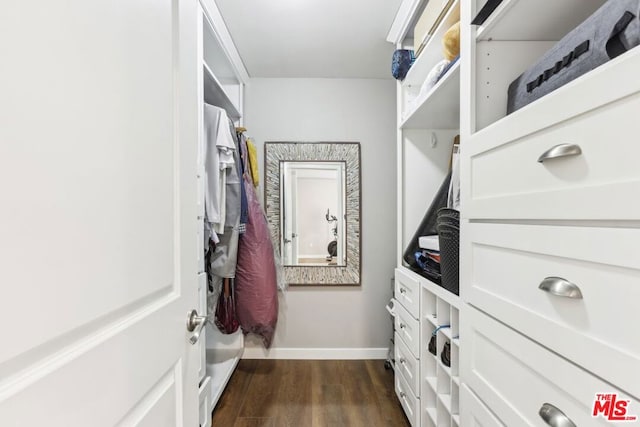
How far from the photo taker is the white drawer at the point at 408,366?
1506 mm

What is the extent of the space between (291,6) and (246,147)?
3.07 ft

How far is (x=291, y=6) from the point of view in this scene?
168 centimetres

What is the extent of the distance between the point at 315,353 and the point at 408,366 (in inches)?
40.7

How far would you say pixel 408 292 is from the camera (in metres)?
1.68

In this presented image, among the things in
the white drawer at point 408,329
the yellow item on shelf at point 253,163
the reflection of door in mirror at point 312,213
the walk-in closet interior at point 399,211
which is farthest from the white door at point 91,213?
the reflection of door in mirror at point 312,213

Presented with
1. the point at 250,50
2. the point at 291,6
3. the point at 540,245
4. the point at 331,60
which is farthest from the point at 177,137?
the point at 331,60

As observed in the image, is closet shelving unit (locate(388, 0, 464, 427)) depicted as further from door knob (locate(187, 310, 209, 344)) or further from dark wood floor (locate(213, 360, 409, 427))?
door knob (locate(187, 310, 209, 344))

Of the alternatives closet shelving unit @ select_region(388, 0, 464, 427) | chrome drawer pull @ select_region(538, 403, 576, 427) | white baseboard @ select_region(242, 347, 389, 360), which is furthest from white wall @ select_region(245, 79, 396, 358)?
chrome drawer pull @ select_region(538, 403, 576, 427)

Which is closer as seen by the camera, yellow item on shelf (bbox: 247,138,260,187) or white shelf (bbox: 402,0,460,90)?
white shelf (bbox: 402,0,460,90)

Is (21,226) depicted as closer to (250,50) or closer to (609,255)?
(609,255)

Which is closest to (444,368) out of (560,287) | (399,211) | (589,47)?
(560,287)

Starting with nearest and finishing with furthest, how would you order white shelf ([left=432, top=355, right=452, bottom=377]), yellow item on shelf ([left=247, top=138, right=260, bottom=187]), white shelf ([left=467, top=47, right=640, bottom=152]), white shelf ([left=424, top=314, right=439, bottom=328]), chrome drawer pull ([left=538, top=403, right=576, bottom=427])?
white shelf ([left=467, top=47, right=640, bottom=152]), chrome drawer pull ([left=538, top=403, right=576, bottom=427]), white shelf ([left=432, top=355, right=452, bottom=377]), white shelf ([left=424, top=314, right=439, bottom=328]), yellow item on shelf ([left=247, top=138, right=260, bottom=187])

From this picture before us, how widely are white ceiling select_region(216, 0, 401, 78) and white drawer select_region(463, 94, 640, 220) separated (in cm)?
131

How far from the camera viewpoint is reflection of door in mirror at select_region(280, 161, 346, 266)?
252 centimetres
